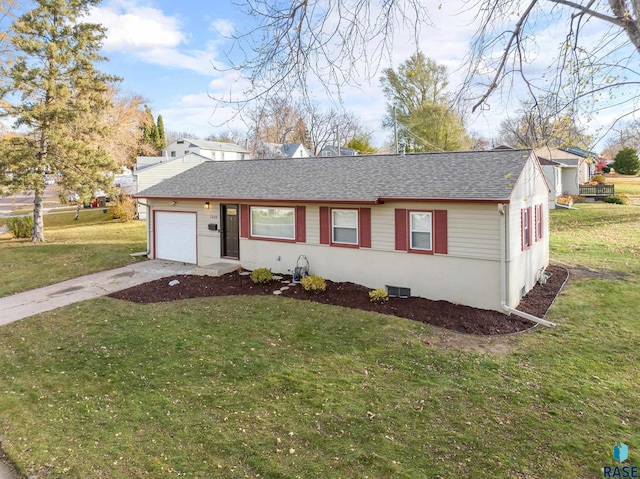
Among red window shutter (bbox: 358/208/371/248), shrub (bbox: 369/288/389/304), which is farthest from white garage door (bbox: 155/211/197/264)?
shrub (bbox: 369/288/389/304)

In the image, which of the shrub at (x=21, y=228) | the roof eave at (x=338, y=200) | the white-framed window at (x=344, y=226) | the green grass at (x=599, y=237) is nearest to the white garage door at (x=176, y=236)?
the roof eave at (x=338, y=200)

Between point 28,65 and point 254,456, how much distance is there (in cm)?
2191

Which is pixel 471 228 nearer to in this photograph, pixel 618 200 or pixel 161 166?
pixel 161 166

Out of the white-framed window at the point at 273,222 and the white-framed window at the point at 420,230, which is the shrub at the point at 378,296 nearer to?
the white-framed window at the point at 420,230

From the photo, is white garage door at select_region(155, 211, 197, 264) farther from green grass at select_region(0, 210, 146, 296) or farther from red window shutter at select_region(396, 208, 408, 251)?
red window shutter at select_region(396, 208, 408, 251)

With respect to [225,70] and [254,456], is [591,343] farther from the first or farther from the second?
[225,70]

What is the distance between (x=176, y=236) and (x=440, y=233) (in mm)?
10174

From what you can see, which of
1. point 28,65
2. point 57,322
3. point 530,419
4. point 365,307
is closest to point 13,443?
point 57,322

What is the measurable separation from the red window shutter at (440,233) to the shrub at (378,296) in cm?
168

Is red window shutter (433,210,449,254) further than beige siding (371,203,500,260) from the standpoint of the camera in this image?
Yes

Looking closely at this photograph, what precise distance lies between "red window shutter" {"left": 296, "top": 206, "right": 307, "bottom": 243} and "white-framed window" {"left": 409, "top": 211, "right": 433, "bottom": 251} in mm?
3405

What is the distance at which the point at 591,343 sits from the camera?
807 cm

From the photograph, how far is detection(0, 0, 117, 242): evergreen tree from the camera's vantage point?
19.2 m

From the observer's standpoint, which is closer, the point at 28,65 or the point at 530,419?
the point at 530,419
